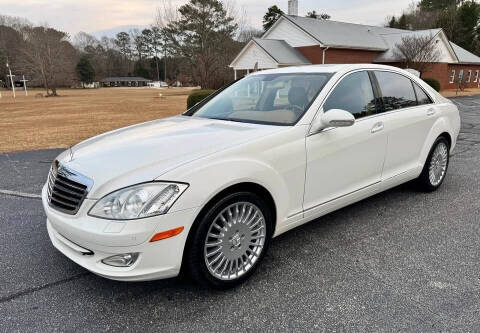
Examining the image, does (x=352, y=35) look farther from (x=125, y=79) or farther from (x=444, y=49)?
(x=125, y=79)

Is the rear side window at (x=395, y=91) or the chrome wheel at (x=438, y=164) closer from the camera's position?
the rear side window at (x=395, y=91)

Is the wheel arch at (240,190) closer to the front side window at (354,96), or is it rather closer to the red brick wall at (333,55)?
the front side window at (354,96)

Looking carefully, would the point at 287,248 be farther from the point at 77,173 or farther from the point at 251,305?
the point at 77,173

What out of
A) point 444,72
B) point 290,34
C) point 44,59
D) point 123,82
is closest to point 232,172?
point 290,34

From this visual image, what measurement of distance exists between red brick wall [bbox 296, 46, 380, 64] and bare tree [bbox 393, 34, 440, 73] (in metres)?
3.25

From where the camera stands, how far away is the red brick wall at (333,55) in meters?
28.3

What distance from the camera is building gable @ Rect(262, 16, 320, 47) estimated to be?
28703 millimetres

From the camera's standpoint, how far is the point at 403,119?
12.9 feet

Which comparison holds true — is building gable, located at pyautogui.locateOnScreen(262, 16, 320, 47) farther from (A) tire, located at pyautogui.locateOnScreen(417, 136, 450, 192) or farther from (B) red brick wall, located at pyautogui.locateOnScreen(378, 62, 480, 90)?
(A) tire, located at pyautogui.locateOnScreen(417, 136, 450, 192)

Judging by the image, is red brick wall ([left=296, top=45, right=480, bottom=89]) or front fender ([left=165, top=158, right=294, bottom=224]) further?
red brick wall ([left=296, top=45, right=480, bottom=89])

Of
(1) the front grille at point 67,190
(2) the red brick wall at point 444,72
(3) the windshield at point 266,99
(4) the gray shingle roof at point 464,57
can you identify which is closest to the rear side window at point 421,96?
(3) the windshield at point 266,99

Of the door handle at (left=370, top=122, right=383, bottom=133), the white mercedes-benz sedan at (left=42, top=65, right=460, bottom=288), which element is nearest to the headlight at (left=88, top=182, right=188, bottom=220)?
the white mercedes-benz sedan at (left=42, top=65, right=460, bottom=288)

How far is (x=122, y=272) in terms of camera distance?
7.39 feet

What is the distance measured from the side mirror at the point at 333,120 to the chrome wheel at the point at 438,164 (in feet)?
7.38
